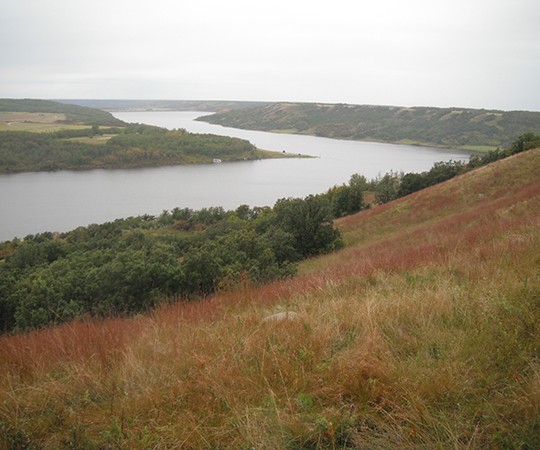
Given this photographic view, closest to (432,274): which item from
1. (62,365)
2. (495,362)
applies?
(495,362)

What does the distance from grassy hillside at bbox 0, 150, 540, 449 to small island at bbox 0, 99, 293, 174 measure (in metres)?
112

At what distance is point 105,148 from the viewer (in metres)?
111

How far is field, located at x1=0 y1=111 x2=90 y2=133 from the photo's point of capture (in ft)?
426

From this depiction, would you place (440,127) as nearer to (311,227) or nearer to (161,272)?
(311,227)

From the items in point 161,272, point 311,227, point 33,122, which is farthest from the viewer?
point 33,122

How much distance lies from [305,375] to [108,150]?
120m

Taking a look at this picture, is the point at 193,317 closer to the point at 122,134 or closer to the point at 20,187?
the point at 20,187

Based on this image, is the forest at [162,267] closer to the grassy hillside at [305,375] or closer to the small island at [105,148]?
the grassy hillside at [305,375]

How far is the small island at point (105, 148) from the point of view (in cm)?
10325

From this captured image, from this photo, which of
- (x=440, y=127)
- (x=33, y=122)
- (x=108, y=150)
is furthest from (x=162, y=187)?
(x=440, y=127)

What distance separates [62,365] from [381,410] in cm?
267

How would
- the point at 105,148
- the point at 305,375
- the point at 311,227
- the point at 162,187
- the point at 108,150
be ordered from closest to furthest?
the point at 305,375
the point at 311,227
the point at 162,187
the point at 105,148
the point at 108,150

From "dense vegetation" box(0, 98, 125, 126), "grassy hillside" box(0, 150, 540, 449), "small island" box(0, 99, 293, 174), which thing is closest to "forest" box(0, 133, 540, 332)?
"grassy hillside" box(0, 150, 540, 449)

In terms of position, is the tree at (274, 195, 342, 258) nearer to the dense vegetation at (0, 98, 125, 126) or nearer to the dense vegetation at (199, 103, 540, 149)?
the dense vegetation at (199, 103, 540, 149)
